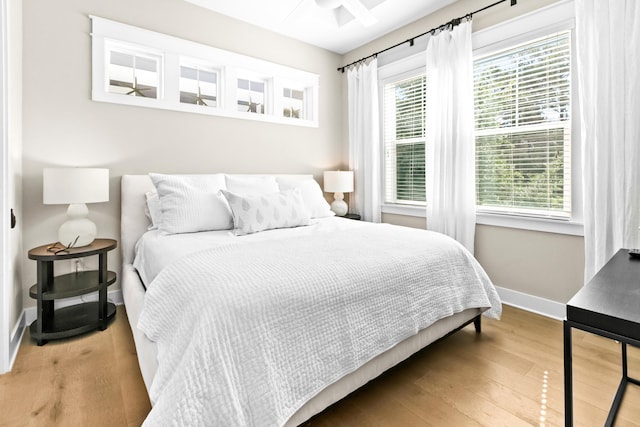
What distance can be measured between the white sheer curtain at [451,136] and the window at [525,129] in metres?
0.13

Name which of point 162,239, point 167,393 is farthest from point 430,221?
point 167,393

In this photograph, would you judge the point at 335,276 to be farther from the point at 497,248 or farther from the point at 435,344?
the point at 497,248

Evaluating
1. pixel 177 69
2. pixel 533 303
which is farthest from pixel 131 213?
pixel 533 303

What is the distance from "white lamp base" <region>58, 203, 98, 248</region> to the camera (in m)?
2.21

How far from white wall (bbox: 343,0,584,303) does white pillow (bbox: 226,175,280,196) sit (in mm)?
2005

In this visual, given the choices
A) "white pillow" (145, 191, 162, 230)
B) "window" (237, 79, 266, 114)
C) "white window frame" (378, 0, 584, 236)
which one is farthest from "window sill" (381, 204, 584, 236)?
"white pillow" (145, 191, 162, 230)

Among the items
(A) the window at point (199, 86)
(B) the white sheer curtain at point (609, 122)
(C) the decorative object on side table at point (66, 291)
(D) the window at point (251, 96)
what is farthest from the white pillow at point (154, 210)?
(B) the white sheer curtain at point (609, 122)

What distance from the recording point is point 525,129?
8.59 ft

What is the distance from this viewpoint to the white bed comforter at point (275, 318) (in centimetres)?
101

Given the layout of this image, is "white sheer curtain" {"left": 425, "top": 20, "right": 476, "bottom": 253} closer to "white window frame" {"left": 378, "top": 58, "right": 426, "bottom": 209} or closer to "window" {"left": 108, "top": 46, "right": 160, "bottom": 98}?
"white window frame" {"left": 378, "top": 58, "right": 426, "bottom": 209}

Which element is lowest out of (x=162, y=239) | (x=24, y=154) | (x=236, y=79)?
(x=162, y=239)

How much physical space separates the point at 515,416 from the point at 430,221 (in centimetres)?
199

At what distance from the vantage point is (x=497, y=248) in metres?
2.81

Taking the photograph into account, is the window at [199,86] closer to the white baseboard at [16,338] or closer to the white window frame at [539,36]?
the white baseboard at [16,338]
